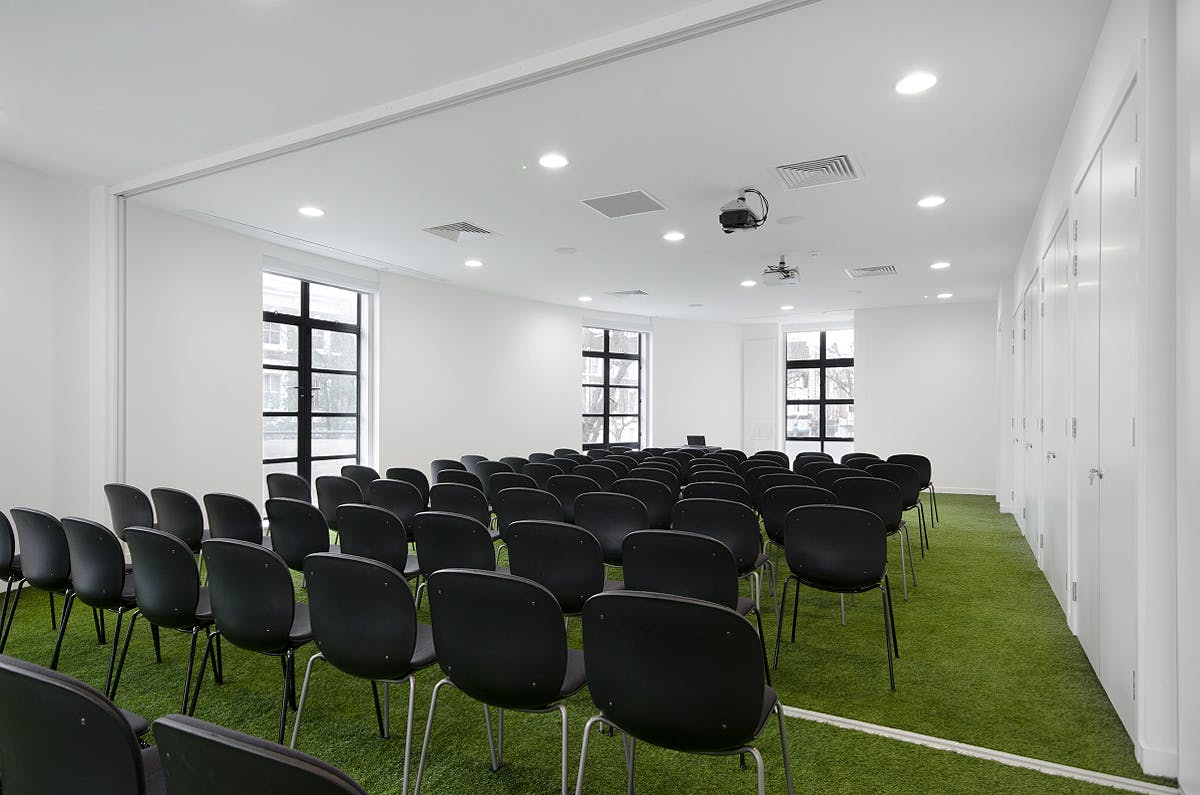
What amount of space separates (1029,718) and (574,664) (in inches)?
84.5

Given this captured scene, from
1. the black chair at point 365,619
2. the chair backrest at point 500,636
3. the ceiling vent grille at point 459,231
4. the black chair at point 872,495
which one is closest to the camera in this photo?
the chair backrest at point 500,636

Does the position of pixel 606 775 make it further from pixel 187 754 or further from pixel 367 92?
pixel 367 92

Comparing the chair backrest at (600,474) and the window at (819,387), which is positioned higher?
the window at (819,387)

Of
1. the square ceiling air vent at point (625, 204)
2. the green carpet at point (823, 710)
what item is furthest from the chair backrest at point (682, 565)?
the square ceiling air vent at point (625, 204)

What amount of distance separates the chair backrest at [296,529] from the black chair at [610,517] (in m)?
1.53

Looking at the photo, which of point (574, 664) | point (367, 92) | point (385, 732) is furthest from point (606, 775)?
point (367, 92)

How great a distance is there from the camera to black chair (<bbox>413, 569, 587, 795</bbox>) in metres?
2.12

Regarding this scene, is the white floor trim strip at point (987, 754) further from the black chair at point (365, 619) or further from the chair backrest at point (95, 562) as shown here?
the chair backrest at point (95, 562)

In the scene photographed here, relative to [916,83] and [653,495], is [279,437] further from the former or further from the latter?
[916,83]

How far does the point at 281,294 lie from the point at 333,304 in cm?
75

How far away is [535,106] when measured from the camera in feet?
13.7

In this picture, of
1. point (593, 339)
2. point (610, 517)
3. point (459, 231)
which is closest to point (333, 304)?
point (459, 231)

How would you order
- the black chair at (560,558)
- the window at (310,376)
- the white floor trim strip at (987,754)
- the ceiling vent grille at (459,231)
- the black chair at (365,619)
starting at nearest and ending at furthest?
the black chair at (365,619), the white floor trim strip at (987,754), the black chair at (560,558), the ceiling vent grille at (459,231), the window at (310,376)

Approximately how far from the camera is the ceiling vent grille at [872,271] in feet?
29.2
